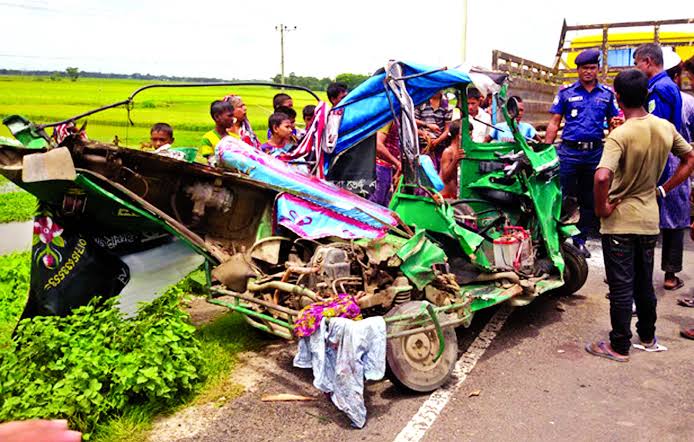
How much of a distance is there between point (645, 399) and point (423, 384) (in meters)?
1.49

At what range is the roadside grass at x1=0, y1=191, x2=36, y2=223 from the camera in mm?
10932

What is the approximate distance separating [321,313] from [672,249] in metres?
4.39

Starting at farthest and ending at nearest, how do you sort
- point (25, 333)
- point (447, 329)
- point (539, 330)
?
point (539, 330), point (447, 329), point (25, 333)

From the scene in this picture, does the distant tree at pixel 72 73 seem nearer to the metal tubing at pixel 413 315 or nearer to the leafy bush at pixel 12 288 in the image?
the leafy bush at pixel 12 288

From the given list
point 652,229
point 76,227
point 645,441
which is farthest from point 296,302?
point 652,229

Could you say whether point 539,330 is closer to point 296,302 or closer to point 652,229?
point 652,229

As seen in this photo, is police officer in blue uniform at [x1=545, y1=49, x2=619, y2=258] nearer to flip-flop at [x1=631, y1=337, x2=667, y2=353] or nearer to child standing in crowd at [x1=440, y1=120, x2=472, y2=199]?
child standing in crowd at [x1=440, y1=120, x2=472, y2=199]

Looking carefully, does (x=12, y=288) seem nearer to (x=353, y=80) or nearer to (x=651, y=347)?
(x=651, y=347)

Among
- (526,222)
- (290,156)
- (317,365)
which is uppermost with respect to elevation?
(290,156)

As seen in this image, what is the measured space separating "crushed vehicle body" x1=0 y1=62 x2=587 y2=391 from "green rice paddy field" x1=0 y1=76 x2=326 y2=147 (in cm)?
1712

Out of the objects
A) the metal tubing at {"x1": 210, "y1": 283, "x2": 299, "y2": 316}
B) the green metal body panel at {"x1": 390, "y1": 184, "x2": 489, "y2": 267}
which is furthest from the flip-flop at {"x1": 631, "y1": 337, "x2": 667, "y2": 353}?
the metal tubing at {"x1": 210, "y1": 283, "x2": 299, "y2": 316}

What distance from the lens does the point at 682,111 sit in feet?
20.4

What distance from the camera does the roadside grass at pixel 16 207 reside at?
35.9ft

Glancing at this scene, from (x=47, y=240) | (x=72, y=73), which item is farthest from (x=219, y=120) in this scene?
(x=72, y=73)
